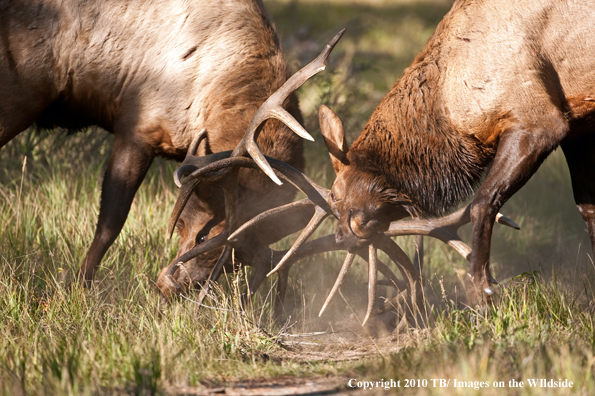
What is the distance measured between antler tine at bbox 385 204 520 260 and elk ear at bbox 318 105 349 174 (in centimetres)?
55

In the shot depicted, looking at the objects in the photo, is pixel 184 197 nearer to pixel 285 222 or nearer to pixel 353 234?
pixel 285 222

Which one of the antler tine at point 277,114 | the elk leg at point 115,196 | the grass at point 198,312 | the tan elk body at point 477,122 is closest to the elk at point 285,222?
the antler tine at point 277,114

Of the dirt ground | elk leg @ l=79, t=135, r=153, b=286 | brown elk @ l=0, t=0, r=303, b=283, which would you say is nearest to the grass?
the dirt ground

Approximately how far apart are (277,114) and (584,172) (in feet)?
6.93

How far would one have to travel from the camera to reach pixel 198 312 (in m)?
4.13

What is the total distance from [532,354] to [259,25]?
3.08 m

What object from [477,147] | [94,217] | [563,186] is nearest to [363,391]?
[477,147]

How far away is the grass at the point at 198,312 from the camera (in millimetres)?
2867

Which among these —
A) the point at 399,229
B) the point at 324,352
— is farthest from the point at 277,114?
the point at 324,352

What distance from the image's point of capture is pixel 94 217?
557 cm

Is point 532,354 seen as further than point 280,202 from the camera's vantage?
No

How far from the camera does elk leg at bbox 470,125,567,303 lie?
3594 millimetres

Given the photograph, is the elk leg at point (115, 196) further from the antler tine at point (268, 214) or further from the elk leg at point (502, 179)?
the elk leg at point (502, 179)

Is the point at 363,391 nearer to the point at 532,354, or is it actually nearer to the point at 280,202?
the point at 532,354
